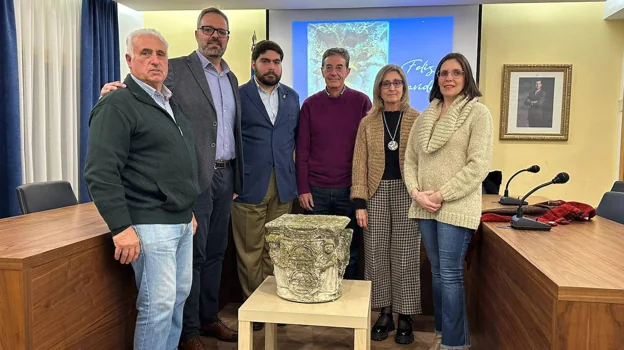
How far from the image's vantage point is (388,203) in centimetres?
237

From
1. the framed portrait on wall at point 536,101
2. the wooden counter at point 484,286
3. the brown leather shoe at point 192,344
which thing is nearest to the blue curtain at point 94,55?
the wooden counter at point 484,286

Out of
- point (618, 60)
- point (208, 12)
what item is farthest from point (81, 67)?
point (618, 60)

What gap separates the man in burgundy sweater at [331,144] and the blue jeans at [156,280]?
3.07 feet

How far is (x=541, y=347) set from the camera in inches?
51.5

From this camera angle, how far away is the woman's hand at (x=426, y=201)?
1.95 meters

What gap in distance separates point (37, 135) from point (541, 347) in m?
3.64

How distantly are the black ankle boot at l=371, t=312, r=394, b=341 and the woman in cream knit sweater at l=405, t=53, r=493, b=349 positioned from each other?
44 centimetres

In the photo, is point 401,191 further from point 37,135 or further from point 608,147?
point 608,147

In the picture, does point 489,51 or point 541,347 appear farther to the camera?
point 489,51

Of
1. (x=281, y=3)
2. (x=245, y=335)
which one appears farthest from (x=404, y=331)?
(x=281, y=3)

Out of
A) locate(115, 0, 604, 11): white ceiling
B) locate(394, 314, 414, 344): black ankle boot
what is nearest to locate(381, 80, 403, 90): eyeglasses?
locate(394, 314, 414, 344): black ankle boot

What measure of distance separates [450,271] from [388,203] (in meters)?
0.51

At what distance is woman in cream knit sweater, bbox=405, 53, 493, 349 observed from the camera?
189 centimetres

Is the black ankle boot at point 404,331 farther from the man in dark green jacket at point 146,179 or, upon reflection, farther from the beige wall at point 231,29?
the beige wall at point 231,29
